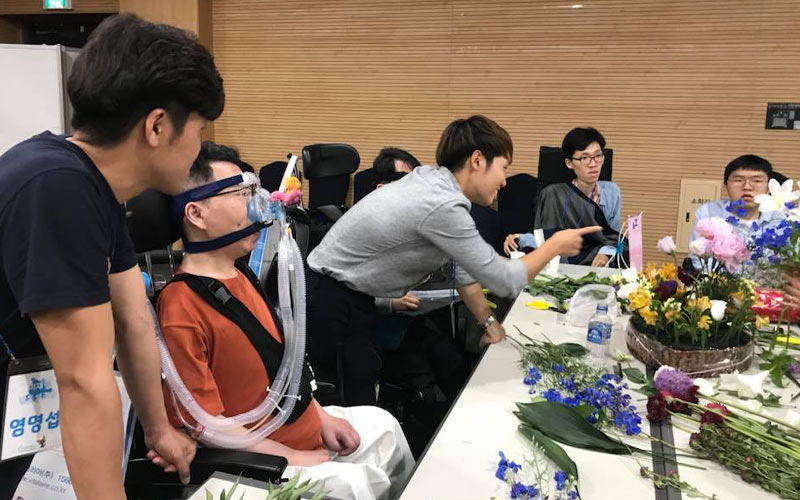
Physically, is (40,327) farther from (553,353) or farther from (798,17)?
(798,17)

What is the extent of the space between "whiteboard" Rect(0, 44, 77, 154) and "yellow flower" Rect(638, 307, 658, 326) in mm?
4823

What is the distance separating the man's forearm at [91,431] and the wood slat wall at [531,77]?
14.4 feet

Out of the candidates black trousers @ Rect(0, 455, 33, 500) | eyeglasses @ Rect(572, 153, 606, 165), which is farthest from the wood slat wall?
black trousers @ Rect(0, 455, 33, 500)

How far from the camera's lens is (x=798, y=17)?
13.8 ft

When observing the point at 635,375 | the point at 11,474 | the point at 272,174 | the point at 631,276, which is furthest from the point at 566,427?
the point at 272,174

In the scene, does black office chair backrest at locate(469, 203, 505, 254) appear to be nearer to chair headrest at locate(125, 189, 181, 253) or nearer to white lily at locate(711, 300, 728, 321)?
white lily at locate(711, 300, 728, 321)

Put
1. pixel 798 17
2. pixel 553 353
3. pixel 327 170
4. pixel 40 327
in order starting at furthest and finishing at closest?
1. pixel 327 170
2. pixel 798 17
3. pixel 553 353
4. pixel 40 327

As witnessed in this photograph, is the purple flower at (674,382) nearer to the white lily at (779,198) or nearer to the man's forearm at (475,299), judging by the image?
the white lily at (779,198)

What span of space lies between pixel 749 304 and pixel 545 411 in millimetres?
725

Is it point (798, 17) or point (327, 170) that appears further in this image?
point (327, 170)

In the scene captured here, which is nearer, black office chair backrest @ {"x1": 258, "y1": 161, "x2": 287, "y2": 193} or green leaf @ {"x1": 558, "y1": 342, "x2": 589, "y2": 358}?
green leaf @ {"x1": 558, "y1": 342, "x2": 589, "y2": 358}

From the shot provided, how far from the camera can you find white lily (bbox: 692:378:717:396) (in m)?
1.64

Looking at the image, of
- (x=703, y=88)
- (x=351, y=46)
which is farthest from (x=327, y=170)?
(x=703, y=88)

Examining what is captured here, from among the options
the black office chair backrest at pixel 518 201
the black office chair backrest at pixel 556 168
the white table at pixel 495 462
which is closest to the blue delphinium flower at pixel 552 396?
the white table at pixel 495 462
